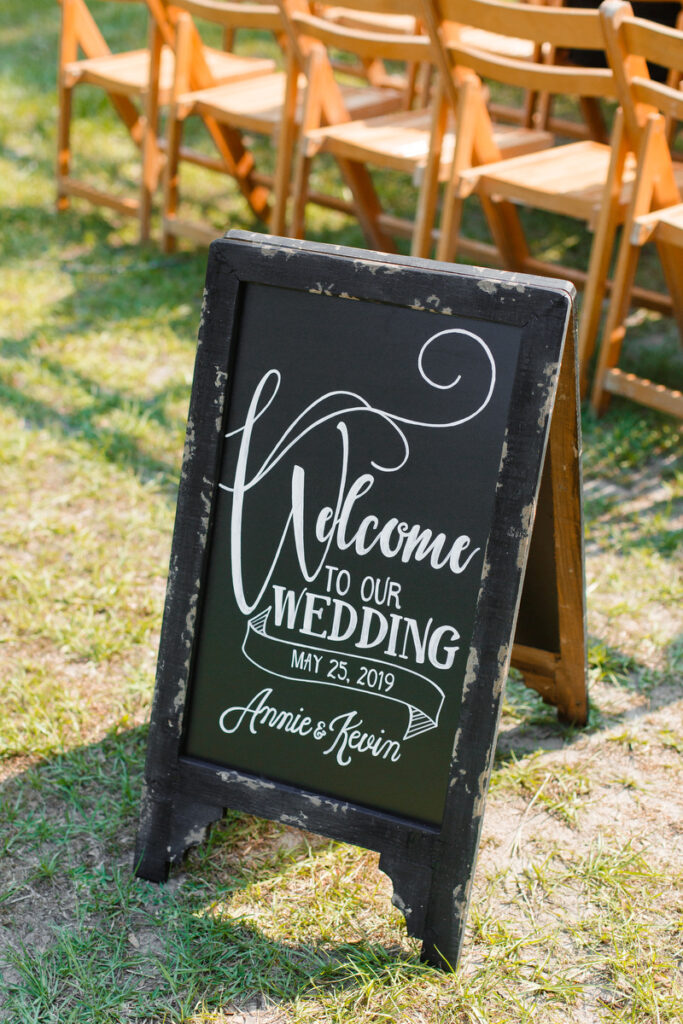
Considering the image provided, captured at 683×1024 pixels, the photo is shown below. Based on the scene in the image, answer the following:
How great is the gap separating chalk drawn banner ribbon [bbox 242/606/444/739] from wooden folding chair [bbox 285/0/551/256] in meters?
2.39

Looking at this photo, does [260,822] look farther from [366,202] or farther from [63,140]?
[63,140]

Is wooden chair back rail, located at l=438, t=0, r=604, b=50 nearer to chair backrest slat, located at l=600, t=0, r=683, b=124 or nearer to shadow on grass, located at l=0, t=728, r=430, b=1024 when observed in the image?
chair backrest slat, located at l=600, t=0, r=683, b=124

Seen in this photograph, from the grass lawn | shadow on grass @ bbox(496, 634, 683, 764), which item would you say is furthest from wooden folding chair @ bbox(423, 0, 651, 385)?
shadow on grass @ bbox(496, 634, 683, 764)

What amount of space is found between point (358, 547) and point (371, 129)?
2.72 meters

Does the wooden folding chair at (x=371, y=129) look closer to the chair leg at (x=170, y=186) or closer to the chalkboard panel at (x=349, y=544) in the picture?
the chair leg at (x=170, y=186)

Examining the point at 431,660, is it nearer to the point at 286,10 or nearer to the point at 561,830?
the point at 561,830

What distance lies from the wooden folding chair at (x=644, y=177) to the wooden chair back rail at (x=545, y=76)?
80mm

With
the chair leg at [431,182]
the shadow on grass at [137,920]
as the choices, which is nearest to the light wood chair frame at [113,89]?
the chair leg at [431,182]

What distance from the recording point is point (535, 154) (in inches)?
150

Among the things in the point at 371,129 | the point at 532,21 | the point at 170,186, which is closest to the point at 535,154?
the point at 371,129

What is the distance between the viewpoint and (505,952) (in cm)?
176

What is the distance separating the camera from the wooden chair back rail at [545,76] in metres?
3.09

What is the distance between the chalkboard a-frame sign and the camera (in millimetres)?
1585

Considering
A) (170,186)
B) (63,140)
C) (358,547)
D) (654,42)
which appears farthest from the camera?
(63,140)
